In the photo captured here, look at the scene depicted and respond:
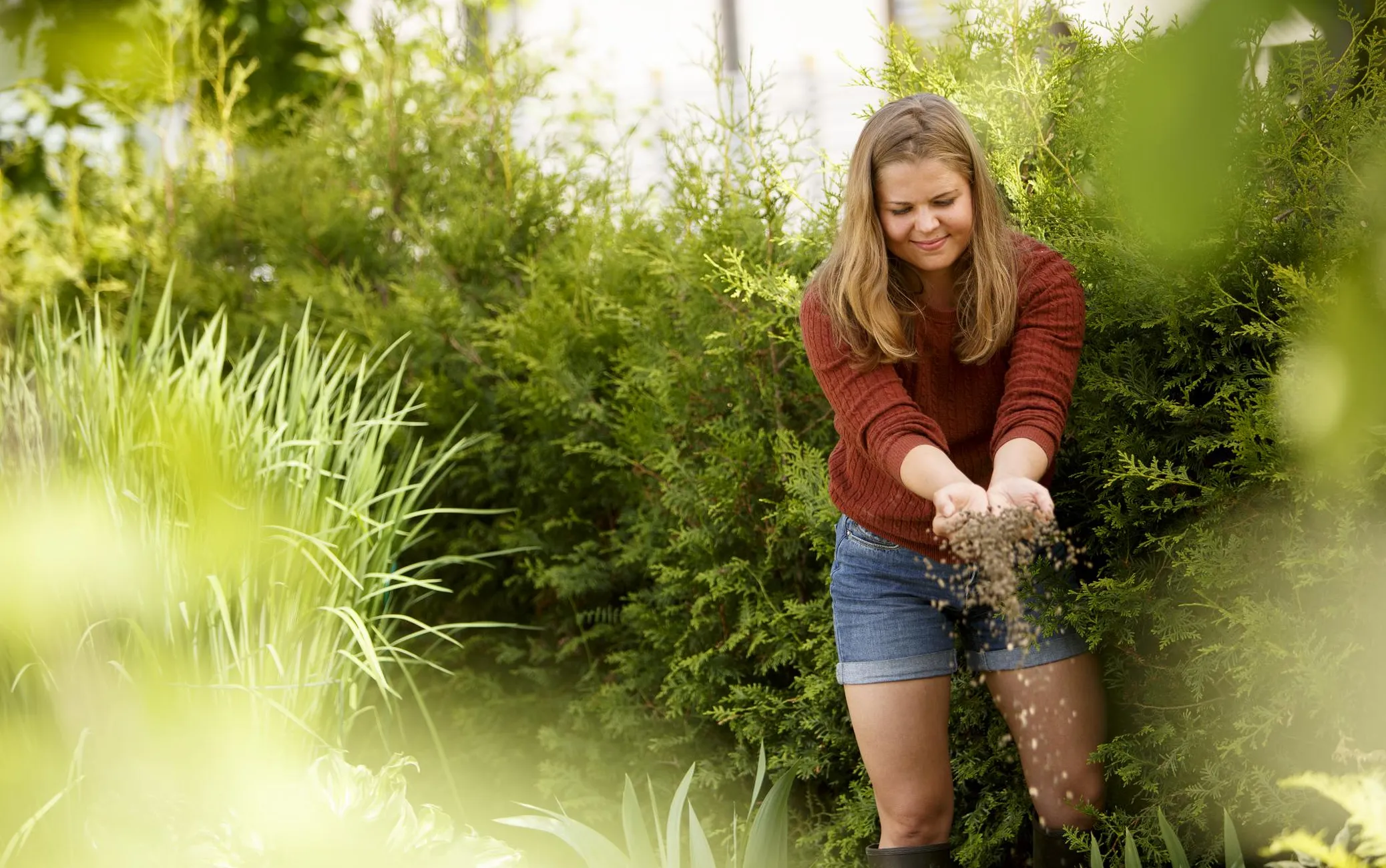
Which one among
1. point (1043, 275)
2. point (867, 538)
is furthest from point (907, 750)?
point (1043, 275)

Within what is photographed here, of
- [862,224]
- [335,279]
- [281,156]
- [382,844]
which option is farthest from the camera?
[281,156]

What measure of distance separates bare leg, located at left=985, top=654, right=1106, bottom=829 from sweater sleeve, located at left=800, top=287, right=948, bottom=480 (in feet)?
1.52

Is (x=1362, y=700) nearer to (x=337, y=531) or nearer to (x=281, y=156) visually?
(x=337, y=531)

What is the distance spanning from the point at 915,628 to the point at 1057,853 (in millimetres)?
504

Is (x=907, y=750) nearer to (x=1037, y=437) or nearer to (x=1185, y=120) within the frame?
(x=1037, y=437)

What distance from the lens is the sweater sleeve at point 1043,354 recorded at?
179cm

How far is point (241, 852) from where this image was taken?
6.95 ft

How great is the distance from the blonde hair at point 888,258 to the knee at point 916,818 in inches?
31.2

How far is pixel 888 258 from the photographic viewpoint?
1972 mm

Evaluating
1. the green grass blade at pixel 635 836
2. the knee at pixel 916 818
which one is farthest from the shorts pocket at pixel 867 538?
the green grass blade at pixel 635 836

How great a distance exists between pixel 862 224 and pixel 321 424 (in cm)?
188

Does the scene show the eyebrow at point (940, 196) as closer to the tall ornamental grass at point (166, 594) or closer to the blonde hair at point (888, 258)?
the blonde hair at point (888, 258)

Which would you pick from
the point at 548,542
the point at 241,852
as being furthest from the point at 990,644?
the point at 548,542

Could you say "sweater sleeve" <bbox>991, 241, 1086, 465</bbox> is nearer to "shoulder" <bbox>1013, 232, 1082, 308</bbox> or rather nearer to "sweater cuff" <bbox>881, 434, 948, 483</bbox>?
"shoulder" <bbox>1013, 232, 1082, 308</bbox>
